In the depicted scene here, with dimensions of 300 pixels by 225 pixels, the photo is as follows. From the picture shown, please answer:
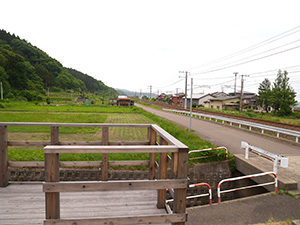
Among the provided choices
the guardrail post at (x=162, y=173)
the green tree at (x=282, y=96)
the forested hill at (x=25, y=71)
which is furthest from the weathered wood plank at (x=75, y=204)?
the forested hill at (x=25, y=71)

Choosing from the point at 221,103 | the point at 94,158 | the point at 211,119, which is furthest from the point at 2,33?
the point at 94,158

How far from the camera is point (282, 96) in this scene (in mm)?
39281

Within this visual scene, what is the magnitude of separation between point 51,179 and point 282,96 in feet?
149

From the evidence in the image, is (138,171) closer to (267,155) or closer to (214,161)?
(214,161)

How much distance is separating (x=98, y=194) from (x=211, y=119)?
2076 cm

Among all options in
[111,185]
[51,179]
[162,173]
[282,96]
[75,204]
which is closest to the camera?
[51,179]

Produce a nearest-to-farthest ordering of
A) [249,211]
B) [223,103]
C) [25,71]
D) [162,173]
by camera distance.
A: 1. [162,173]
2. [249,211]
3. [223,103]
4. [25,71]

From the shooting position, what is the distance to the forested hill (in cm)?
6258

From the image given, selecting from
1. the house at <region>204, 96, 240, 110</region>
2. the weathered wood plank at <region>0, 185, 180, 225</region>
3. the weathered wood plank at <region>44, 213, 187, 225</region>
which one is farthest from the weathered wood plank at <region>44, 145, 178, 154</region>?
the house at <region>204, 96, 240, 110</region>

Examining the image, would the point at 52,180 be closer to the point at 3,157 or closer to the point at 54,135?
the point at 54,135

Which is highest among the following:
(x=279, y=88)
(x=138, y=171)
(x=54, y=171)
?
(x=279, y=88)

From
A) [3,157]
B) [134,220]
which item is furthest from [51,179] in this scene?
[3,157]

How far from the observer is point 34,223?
2.92 metres

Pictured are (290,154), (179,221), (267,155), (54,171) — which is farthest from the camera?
(290,154)
